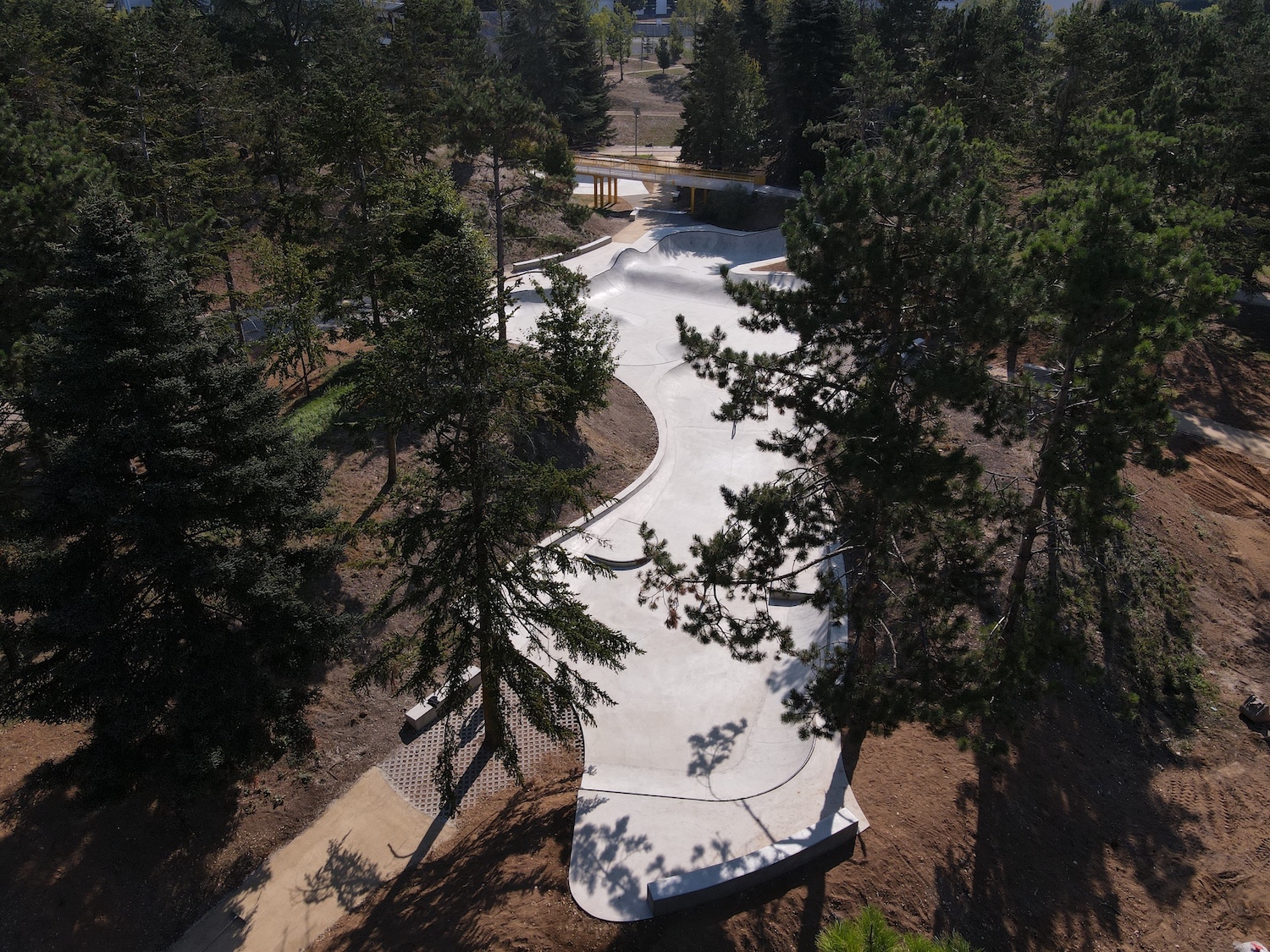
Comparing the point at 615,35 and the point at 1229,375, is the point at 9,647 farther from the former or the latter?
the point at 615,35

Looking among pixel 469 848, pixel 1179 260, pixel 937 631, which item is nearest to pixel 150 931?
pixel 469 848

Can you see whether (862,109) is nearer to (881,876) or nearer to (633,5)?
(881,876)

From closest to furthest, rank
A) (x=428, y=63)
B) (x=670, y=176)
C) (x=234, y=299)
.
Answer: (x=234, y=299) < (x=428, y=63) < (x=670, y=176)

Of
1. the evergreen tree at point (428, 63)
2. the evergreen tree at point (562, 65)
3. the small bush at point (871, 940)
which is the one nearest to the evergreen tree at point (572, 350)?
the evergreen tree at point (428, 63)

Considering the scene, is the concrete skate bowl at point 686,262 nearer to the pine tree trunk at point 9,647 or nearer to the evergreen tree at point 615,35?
the pine tree trunk at point 9,647

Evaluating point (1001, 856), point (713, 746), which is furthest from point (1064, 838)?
point (713, 746)

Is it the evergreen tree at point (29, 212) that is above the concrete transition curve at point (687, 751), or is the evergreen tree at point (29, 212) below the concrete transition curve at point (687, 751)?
above

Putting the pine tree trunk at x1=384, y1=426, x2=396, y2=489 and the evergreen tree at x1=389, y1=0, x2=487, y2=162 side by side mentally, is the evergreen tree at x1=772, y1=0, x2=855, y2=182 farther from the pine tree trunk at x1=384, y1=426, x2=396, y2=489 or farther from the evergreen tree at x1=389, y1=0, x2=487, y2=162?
the pine tree trunk at x1=384, y1=426, x2=396, y2=489

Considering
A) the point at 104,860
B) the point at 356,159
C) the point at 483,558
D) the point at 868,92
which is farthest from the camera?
the point at 868,92
